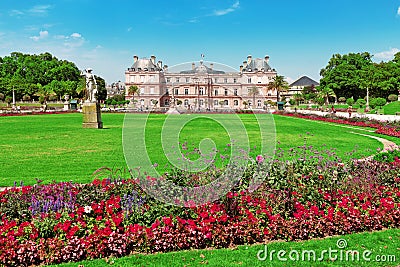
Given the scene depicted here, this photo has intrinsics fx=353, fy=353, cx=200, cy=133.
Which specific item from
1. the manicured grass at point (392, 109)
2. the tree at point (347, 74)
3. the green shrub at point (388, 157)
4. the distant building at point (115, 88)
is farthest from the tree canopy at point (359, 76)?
the distant building at point (115, 88)

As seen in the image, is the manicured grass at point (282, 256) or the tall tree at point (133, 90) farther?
the tall tree at point (133, 90)

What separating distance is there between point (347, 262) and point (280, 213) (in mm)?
1157

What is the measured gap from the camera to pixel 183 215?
200 inches

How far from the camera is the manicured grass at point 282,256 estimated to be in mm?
4367

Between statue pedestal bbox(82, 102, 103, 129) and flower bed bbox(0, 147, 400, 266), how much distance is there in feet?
46.1

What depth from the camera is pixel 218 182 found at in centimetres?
594

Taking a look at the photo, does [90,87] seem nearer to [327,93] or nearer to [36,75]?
[327,93]

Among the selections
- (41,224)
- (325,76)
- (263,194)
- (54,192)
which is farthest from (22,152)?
(325,76)

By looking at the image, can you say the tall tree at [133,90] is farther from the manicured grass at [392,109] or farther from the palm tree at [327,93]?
the manicured grass at [392,109]

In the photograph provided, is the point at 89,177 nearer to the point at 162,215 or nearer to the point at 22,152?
the point at 162,215

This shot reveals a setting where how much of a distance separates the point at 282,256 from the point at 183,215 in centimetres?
146

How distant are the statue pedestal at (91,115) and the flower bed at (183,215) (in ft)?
46.1

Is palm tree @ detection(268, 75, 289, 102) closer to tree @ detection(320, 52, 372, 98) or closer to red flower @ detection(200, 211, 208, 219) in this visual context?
tree @ detection(320, 52, 372, 98)

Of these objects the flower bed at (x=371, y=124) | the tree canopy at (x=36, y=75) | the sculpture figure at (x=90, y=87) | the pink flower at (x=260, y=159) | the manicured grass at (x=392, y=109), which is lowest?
the flower bed at (x=371, y=124)
